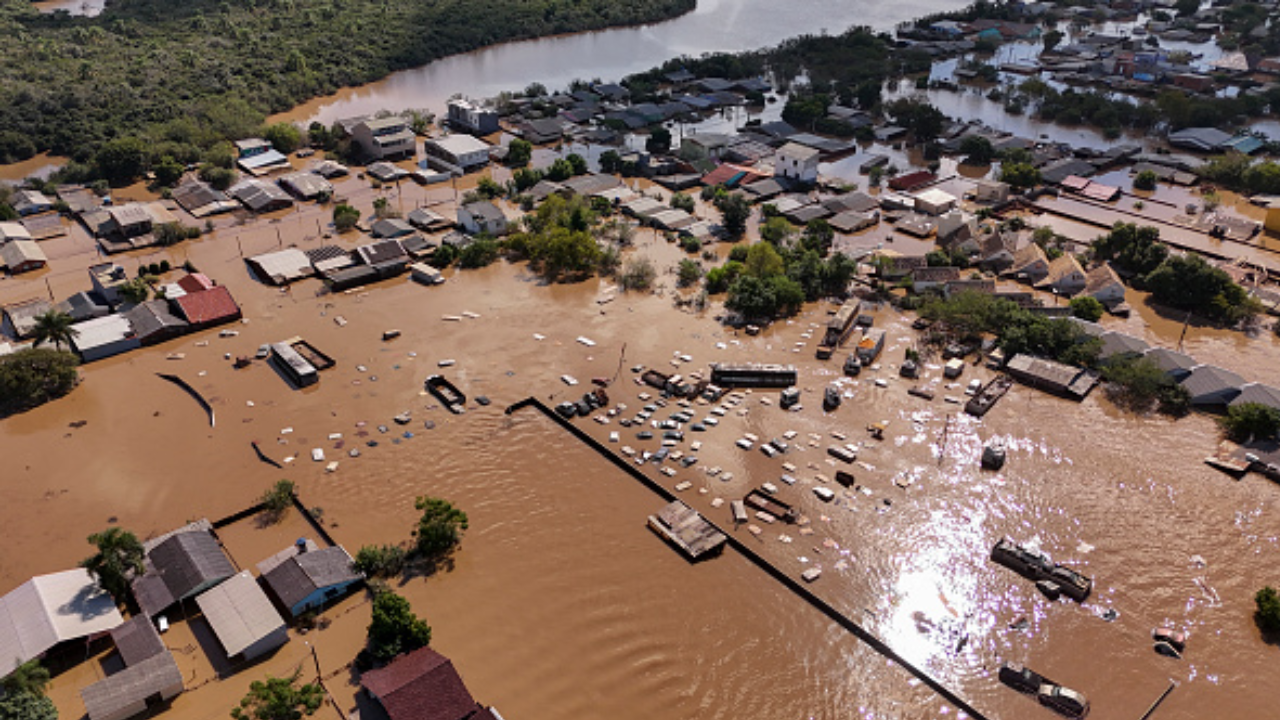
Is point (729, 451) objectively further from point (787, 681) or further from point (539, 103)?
point (539, 103)

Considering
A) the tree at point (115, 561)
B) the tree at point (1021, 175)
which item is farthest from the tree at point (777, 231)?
the tree at point (115, 561)

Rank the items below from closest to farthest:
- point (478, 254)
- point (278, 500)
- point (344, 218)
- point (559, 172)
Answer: point (278, 500), point (478, 254), point (344, 218), point (559, 172)

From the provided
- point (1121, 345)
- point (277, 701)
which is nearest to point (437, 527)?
point (277, 701)

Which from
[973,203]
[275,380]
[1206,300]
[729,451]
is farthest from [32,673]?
[973,203]

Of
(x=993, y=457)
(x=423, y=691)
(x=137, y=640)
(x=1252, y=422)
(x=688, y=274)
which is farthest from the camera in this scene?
(x=688, y=274)

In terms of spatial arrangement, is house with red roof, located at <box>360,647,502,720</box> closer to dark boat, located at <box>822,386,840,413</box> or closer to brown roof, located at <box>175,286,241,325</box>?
dark boat, located at <box>822,386,840,413</box>

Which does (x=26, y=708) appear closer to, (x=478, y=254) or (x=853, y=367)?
(x=478, y=254)
